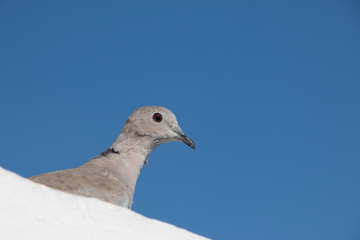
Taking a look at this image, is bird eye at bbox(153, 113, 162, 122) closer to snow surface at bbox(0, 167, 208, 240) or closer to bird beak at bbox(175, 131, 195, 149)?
bird beak at bbox(175, 131, 195, 149)

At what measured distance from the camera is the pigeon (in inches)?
192

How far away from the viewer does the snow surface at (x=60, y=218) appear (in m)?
1.99

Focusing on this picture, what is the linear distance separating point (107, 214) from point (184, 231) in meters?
0.59

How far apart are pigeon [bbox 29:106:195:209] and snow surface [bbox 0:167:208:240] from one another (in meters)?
→ 2.47

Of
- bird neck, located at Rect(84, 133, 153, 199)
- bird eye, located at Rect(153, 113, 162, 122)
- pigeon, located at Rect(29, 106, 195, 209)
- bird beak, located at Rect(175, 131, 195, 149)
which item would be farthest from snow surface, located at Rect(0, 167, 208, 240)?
bird beak, located at Rect(175, 131, 195, 149)

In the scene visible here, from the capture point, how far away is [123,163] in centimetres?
645

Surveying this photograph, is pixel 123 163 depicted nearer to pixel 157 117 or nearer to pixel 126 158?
pixel 126 158

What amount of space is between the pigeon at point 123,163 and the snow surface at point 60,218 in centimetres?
247

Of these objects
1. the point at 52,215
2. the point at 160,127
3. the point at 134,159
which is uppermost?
the point at 160,127

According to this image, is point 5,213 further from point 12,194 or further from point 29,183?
point 29,183

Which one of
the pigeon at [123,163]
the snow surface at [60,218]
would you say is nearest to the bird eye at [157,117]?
the pigeon at [123,163]

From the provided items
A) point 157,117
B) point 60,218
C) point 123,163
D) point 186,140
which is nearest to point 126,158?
point 123,163

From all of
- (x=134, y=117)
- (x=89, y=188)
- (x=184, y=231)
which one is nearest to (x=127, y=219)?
(x=184, y=231)

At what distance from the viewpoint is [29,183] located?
233 cm
